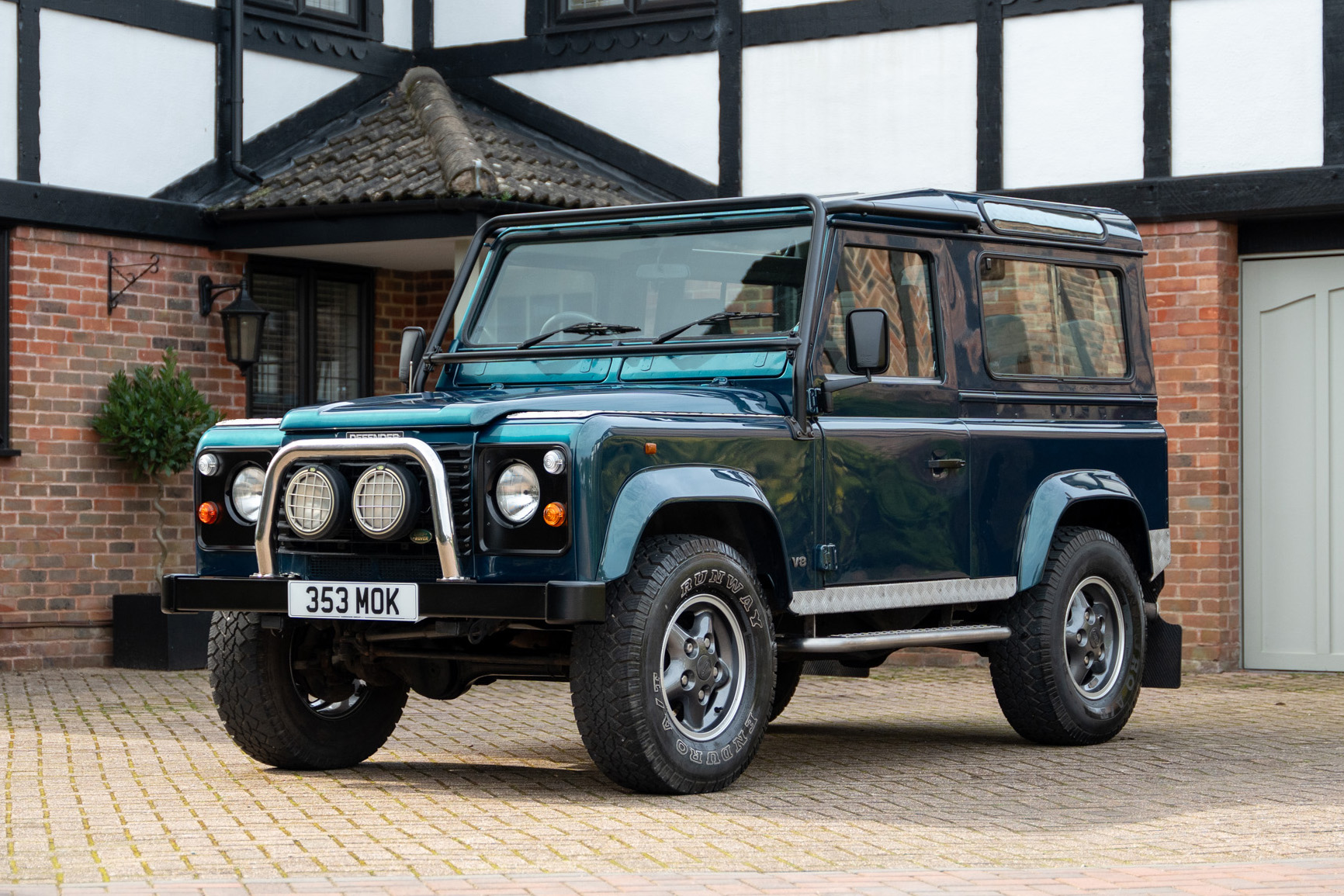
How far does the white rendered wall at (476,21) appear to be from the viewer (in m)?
14.7

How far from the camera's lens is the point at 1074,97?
40.4 feet

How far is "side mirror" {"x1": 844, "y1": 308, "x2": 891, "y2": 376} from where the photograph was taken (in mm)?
7070

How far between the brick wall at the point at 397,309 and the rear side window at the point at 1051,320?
23.4ft

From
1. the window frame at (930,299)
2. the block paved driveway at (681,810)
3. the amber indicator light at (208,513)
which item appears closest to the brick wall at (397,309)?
the block paved driveway at (681,810)

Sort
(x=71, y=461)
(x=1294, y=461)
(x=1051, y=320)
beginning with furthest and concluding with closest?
(x=71, y=461) < (x=1294, y=461) < (x=1051, y=320)

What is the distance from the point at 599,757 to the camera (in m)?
6.43

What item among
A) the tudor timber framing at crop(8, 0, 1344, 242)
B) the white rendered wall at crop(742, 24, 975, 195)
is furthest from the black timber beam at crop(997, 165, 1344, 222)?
the white rendered wall at crop(742, 24, 975, 195)

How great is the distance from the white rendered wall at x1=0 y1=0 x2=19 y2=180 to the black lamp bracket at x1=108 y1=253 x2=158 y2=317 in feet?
2.97

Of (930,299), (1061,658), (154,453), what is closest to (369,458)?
(930,299)

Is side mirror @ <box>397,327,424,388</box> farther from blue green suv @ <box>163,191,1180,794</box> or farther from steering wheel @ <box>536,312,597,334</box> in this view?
steering wheel @ <box>536,312,597,334</box>

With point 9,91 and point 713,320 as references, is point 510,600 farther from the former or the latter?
point 9,91

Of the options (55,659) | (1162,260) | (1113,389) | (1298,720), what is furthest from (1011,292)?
(55,659)

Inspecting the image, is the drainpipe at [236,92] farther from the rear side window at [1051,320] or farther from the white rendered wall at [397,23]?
the rear side window at [1051,320]

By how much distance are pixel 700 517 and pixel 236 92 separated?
7902 millimetres
